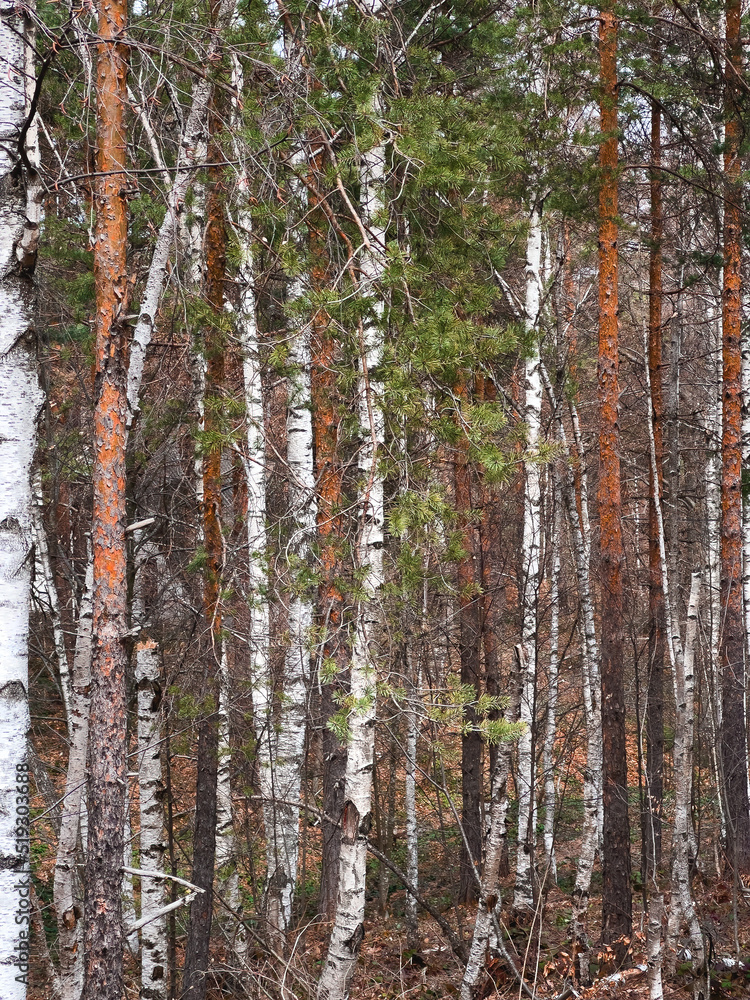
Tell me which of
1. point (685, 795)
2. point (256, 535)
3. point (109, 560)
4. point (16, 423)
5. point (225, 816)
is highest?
point (256, 535)

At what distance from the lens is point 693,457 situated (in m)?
17.9

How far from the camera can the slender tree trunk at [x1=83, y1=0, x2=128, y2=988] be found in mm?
4188

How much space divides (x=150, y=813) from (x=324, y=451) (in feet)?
12.7

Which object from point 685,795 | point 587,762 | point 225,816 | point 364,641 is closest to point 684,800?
point 685,795

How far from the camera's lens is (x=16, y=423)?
366 centimetres

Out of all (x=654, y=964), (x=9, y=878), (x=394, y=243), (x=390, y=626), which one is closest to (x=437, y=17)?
(x=394, y=243)

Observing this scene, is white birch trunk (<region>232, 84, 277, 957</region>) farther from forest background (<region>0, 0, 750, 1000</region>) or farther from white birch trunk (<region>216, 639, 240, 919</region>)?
white birch trunk (<region>216, 639, 240, 919</region>)

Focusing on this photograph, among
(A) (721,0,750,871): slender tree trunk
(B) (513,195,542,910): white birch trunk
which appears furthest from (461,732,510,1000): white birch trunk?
(A) (721,0,750,871): slender tree trunk

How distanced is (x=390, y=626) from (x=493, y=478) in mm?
1259

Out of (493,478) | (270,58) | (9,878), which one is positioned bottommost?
(9,878)

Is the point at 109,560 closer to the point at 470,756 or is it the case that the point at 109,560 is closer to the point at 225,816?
the point at 225,816

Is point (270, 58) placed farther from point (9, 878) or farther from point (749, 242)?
point (749, 242)

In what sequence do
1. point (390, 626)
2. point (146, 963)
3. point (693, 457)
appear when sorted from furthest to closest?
point (693, 457), point (146, 963), point (390, 626)

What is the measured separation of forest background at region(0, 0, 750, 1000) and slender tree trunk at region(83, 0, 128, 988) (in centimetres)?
2
